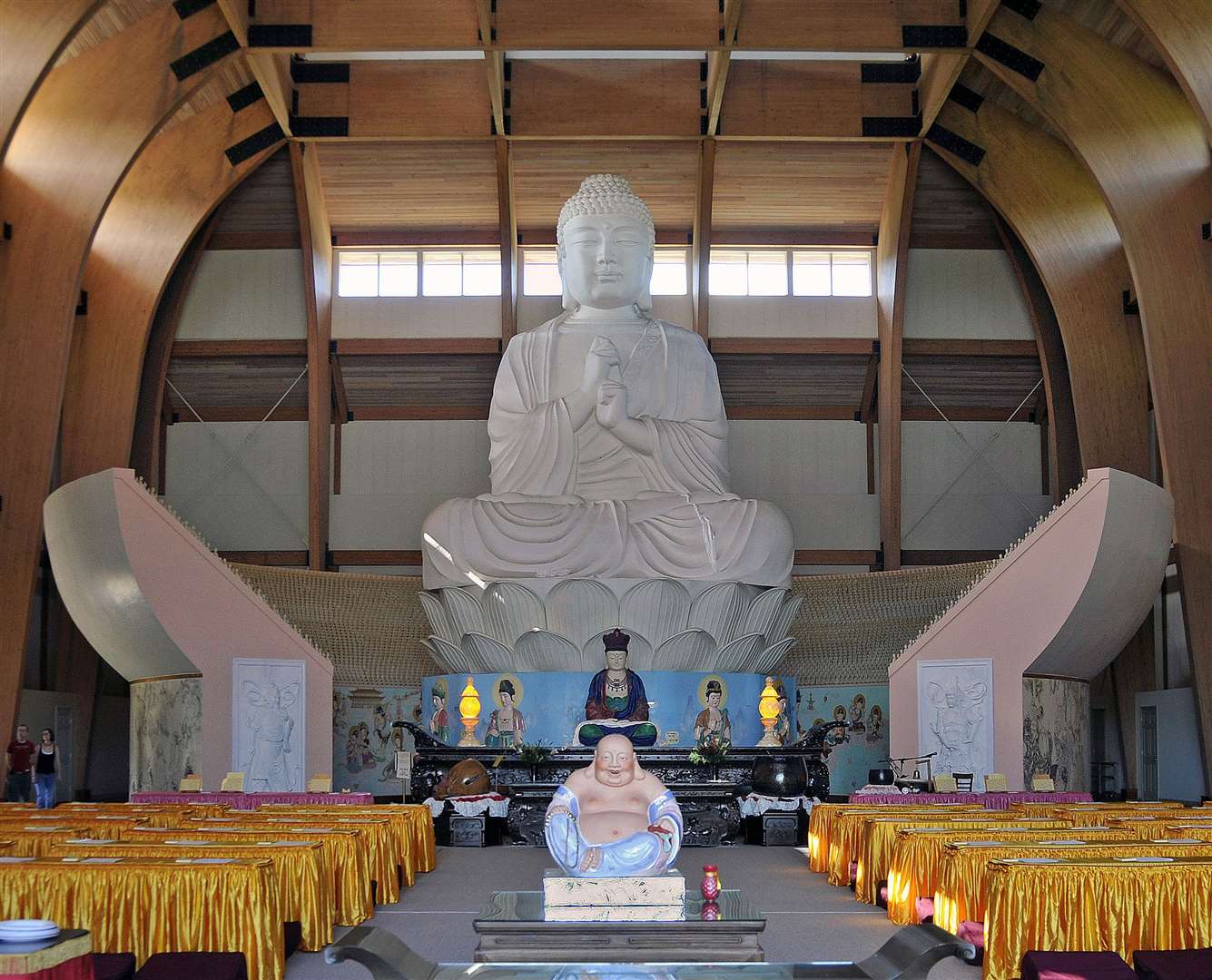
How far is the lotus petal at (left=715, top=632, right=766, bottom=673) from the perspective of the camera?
50.9 ft

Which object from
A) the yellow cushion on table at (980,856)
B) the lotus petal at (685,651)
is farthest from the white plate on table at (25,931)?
the lotus petal at (685,651)

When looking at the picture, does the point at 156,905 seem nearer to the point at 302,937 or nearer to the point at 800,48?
the point at 302,937

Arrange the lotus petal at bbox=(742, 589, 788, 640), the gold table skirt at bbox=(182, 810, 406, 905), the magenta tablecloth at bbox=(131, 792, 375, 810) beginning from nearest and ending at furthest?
1. the gold table skirt at bbox=(182, 810, 406, 905)
2. the magenta tablecloth at bbox=(131, 792, 375, 810)
3. the lotus petal at bbox=(742, 589, 788, 640)

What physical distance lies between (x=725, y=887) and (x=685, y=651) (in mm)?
6237

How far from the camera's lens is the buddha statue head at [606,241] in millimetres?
16891

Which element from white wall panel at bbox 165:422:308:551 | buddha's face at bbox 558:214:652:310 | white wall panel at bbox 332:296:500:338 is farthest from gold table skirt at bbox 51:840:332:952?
white wall panel at bbox 332:296:500:338

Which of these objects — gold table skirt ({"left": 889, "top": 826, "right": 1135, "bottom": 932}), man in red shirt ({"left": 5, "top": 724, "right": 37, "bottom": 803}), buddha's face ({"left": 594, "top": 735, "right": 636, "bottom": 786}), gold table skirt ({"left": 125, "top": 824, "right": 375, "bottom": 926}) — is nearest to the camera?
buddha's face ({"left": 594, "top": 735, "right": 636, "bottom": 786})

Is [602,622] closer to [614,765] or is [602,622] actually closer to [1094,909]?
[614,765]

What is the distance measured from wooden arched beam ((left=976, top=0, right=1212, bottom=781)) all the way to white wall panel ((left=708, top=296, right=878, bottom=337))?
4666 millimetres

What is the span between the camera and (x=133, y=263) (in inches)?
689

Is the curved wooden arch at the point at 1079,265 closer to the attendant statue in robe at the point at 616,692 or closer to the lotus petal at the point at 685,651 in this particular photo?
the lotus petal at the point at 685,651

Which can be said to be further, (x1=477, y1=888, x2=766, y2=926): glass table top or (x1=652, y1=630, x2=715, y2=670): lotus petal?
(x1=652, y1=630, x2=715, y2=670): lotus petal

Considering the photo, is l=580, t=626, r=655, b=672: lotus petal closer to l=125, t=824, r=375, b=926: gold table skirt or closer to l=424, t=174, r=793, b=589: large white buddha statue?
l=424, t=174, r=793, b=589: large white buddha statue

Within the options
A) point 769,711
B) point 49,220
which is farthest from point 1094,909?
point 49,220
